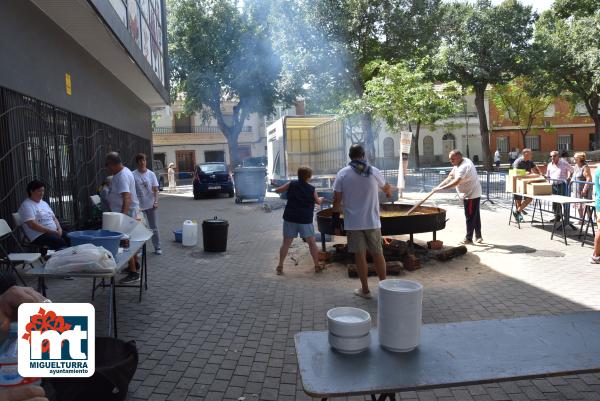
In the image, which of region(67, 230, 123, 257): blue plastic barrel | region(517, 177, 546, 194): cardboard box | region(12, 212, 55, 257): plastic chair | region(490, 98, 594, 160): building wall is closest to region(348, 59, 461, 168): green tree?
region(517, 177, 546, 194): cardboard box

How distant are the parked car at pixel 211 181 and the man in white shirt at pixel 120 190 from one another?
1478cm

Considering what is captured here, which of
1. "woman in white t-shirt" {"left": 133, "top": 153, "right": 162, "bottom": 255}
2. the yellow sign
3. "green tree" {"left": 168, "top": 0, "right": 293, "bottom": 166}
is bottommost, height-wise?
"woman in white t-shirt" {"left": 133, "top": 153, "right": 162, "bottom": 255}

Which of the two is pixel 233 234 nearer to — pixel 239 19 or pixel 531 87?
pixel 239 19

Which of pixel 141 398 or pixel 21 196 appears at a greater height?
pixel 21 196

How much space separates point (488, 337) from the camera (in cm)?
276

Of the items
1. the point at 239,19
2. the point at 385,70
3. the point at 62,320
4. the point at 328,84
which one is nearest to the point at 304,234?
the point at 62,320

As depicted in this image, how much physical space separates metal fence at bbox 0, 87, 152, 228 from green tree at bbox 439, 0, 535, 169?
2040 cm

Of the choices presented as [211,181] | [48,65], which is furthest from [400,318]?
[211,181]

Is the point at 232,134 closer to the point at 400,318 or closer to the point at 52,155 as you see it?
the point at 52,155

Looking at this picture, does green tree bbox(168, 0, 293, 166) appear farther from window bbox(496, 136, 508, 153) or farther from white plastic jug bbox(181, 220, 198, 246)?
window bbox(496, 136, 508, 153)

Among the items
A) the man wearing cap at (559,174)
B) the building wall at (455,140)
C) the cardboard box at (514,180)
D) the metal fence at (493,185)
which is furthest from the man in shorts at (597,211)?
the building wall at (455,140)

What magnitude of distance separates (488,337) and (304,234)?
471 centimetres

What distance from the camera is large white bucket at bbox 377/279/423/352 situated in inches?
99.5

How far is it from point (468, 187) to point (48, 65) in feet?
25.8
